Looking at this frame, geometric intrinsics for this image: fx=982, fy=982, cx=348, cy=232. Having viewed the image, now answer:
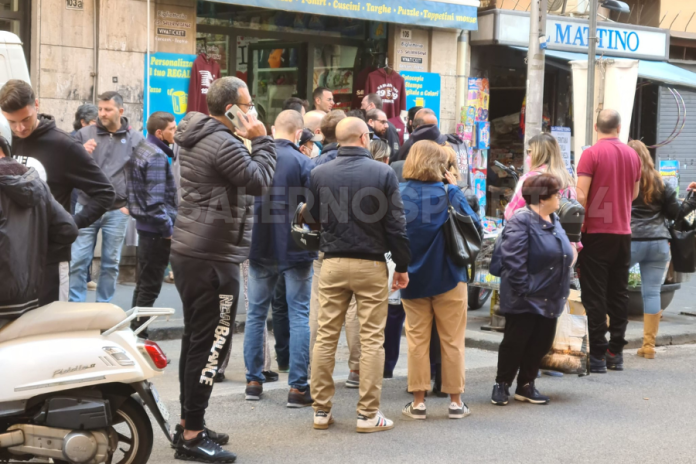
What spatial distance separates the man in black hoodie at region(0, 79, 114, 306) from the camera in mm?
5785

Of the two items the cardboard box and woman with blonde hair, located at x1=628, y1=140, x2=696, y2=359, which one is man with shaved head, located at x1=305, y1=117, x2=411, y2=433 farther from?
woman with blonde hair, located at x1=628, y1=140, x2=696, y2=359

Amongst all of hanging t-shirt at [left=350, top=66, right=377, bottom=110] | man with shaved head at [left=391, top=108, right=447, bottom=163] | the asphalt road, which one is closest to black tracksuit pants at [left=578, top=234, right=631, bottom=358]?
the asphalt road

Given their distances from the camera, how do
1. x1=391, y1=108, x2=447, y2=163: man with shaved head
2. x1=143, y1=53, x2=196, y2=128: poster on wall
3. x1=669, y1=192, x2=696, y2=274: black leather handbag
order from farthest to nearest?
1. x1=143, y1=53, x2=196, y2=128: poster on wall
2. x1=669, y1=192, x2=696, y2=274: black leather handbag
3. x1=391, y1=108, x2=447, y2=163: man with shaved head

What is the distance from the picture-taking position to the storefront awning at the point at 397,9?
12401mm

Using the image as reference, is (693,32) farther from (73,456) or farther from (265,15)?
(73,456)

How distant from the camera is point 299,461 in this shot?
5.44m

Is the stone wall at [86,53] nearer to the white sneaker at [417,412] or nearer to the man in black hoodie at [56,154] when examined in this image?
the man in black hoodie at [56,154]

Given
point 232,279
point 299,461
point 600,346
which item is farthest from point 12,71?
point 600,346

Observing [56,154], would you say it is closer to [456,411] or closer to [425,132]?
[456,411]

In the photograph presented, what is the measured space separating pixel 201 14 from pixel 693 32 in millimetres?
10016

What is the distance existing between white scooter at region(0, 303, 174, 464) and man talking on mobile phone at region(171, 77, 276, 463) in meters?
0.45

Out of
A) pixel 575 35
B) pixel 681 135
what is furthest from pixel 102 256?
pixel 681 135

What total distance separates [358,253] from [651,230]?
12.3 feet

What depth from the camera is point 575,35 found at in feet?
51.9
